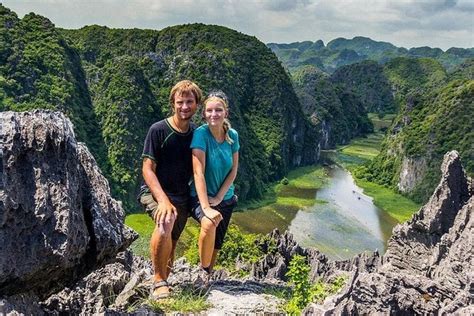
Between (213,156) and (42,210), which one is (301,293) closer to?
(213,156)

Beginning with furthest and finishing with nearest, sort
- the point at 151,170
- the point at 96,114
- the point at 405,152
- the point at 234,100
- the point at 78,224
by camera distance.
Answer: the point at 234,100, the point at 405,152, the point at 96,114, the point at 151,170, the point at 78,224

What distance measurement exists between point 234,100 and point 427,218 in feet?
212

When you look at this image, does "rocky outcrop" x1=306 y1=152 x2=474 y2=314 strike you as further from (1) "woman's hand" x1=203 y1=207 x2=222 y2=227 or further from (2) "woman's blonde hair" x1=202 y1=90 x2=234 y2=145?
(2) "woman's blonde hair" x1=202 y1=90 x2=234 y2=145

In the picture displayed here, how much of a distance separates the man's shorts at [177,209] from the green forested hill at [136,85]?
45.5 m

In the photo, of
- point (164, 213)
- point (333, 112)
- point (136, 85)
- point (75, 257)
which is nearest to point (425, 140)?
point (136, 85)

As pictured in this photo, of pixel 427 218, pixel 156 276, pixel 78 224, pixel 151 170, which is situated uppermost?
pixel 151 170

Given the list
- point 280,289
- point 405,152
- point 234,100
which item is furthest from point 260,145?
point 280,289

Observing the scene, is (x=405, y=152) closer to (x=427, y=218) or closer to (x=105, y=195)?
(x=427, y=218)

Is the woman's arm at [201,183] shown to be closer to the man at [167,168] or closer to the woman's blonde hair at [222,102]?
the man at [167,168]

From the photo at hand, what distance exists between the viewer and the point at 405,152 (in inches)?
2675

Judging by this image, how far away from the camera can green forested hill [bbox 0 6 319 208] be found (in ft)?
181

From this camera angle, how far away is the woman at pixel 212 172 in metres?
5.72

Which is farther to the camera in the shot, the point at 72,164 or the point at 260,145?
the point at 260,145

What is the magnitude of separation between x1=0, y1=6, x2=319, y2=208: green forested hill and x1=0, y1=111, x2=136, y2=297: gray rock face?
4644cm
